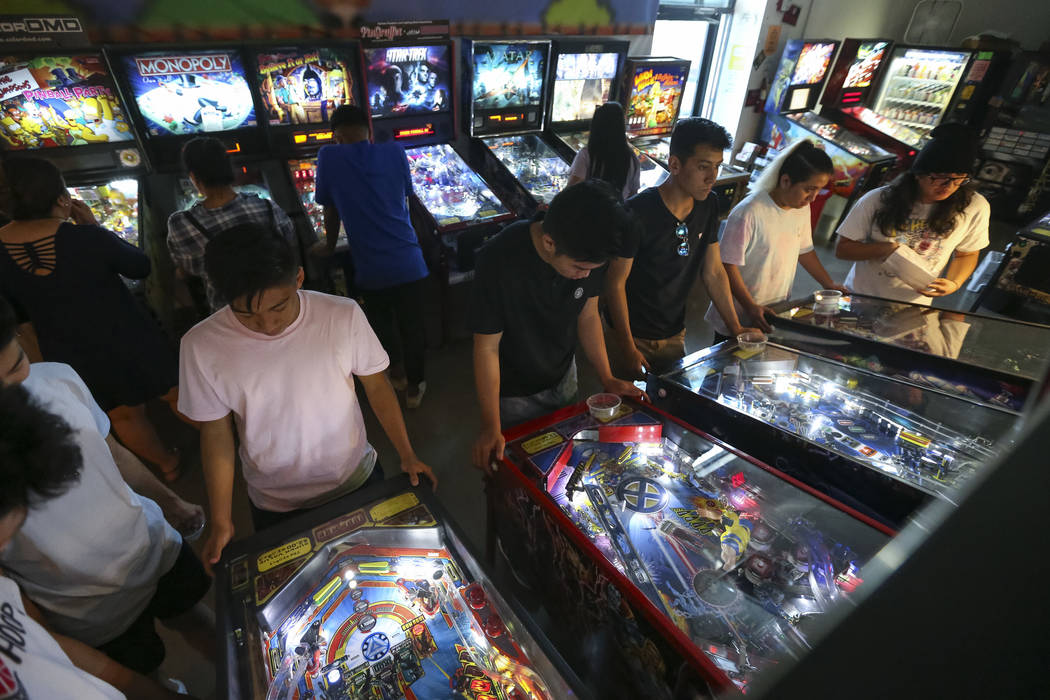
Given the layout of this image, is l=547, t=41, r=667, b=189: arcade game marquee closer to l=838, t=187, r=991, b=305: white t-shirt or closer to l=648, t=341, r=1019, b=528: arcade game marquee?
l=838, t=187, r=991, b=305: white t-shirt

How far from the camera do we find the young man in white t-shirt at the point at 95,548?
107cm

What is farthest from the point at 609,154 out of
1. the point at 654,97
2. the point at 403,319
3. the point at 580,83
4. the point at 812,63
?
the point at 812,63

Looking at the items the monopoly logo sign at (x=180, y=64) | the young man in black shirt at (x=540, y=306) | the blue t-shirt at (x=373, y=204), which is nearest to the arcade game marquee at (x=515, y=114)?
the blue t-shirt at (x=373, y=204)

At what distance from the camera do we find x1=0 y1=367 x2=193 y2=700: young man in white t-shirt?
77cm

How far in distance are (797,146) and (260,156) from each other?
2.83 metres

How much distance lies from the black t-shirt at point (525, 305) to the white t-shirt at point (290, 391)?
0.40 m

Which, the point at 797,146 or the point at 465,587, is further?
the point at 797,146

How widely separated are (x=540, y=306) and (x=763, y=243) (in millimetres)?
1206

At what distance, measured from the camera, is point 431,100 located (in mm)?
3408

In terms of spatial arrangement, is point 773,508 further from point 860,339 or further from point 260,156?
point 260,156

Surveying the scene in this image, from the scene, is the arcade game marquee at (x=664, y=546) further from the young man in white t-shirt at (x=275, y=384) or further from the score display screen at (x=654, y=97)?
the score display screen at (x=654, y=97)

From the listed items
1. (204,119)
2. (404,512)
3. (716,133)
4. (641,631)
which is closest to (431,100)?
(204,119)

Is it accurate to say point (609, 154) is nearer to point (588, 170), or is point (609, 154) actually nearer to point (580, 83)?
point (588, 170)

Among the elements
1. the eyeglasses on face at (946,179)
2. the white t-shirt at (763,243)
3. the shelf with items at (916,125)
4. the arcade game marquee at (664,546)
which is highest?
the eyeglasses on face at (946,179)
